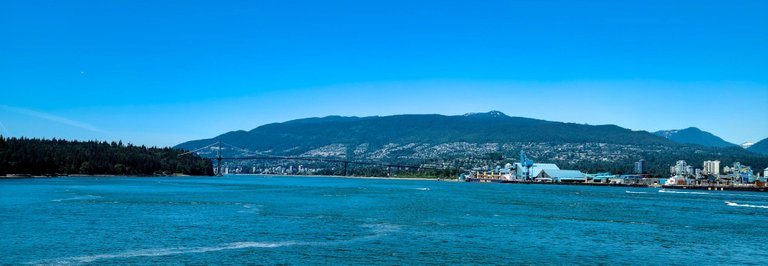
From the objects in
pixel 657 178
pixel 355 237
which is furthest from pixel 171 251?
pixel 657 178

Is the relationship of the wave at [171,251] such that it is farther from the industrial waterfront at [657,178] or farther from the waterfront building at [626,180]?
the waterfront building at [626,180]

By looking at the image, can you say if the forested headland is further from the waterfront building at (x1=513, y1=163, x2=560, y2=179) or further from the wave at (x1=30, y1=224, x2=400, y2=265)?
the wave at (x1=30, y1=224, x2=400, y2=265)

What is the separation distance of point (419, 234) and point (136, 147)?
16523cm

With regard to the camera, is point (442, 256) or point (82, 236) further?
point (82, 236)

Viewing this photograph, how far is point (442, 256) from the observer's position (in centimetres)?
2612

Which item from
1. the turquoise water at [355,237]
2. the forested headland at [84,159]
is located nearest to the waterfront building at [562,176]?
the forested headland at [84,159]

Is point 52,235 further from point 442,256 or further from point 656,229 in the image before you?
point 656,229

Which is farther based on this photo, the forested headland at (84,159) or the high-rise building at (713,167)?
the high-rise building at (713,167)

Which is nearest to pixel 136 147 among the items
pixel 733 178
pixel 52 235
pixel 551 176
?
pixel 551 176

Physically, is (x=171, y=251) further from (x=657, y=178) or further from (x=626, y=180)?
(x=657, y=178)

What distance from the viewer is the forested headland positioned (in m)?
125

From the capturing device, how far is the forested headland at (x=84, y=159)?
12518 cm

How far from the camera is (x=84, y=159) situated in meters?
148

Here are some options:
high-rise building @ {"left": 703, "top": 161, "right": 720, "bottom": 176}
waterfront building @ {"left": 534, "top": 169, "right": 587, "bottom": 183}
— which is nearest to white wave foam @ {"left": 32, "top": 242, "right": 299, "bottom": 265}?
waterfront building @ {"left": 534, "top": 169, "right": 587, "bottom": 183}
